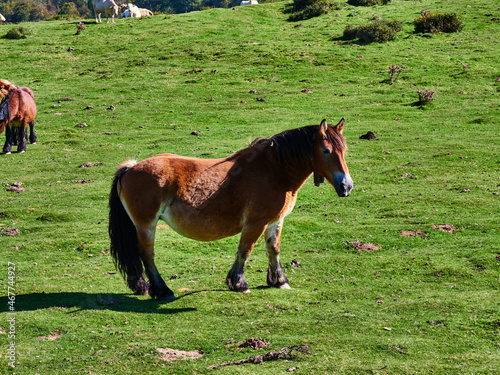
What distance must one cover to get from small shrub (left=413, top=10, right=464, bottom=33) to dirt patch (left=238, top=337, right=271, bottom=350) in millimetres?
35207

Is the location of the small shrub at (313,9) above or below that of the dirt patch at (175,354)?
above

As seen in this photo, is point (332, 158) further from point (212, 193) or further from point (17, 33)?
point (17, 33)

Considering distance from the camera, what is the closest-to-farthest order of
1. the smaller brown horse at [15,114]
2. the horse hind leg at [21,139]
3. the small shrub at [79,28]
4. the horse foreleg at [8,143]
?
the smaller brown horse at [15,114]
the horse foreleg at [8,143]
the horse hind leg at [21,139]
the small shrub at [79,28]

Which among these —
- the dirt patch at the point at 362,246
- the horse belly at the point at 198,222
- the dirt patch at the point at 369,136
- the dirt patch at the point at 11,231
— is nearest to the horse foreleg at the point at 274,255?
the horse belly at the point at 198,222

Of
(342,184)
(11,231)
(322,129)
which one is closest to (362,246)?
(342,184)

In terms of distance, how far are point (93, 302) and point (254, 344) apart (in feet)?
10.3

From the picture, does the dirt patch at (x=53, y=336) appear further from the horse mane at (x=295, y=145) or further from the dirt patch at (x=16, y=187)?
the dirt patch at (x=16, y=187)

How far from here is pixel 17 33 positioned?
40.4 meters

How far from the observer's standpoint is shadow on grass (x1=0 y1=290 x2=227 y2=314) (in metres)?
8.75

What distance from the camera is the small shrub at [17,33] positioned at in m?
40.4

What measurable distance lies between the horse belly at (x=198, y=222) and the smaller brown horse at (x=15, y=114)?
14.3 m

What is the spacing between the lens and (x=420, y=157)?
19.7 meters

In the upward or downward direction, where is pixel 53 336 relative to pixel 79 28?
downward

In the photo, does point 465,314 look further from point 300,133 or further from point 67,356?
point 67,356
